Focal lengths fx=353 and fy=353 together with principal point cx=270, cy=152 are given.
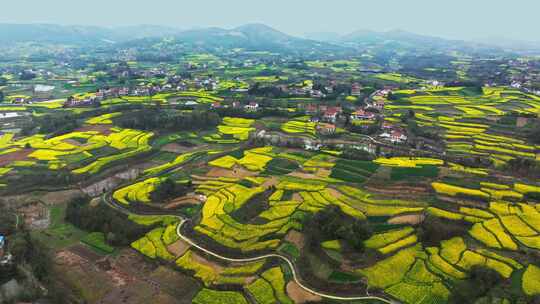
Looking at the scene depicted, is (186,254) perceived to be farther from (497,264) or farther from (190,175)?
(497,264)

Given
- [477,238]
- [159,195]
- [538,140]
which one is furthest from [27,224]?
[538,140]

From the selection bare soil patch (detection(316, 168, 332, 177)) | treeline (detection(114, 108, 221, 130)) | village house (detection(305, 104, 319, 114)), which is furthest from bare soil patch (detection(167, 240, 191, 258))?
village house (detection(305, 104, 319, 114))

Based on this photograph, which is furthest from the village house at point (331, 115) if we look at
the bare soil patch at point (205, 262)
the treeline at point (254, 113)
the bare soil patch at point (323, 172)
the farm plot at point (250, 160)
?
the bare soil patch at point (205, 262)

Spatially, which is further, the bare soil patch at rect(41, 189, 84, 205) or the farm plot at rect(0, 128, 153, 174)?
the farm plot at rect(0, 128, 153, 174)

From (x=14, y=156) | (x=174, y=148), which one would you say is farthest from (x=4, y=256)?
(x=14, y=156)

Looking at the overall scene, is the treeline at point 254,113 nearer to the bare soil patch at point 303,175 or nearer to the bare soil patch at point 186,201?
the bare soil patch at point 303,175

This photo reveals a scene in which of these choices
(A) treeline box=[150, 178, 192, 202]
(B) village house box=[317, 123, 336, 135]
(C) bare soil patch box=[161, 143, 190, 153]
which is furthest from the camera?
(B) village house box=[317, 123, 336, 135]

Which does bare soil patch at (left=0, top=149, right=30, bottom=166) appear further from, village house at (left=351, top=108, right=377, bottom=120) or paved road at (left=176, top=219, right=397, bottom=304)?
village house at (left=351, top=108, right=377, bottom=120)
